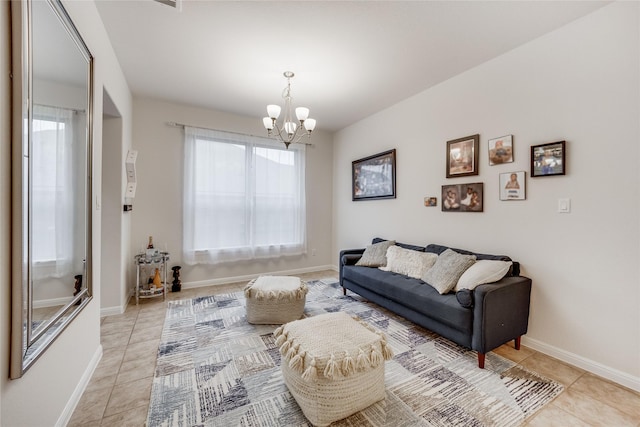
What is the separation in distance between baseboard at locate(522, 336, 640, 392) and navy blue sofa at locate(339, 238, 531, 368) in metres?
0.16

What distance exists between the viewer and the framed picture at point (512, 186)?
2.43 metres

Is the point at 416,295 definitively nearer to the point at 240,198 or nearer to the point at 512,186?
the point at 512,186

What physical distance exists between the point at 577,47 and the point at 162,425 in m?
3.97

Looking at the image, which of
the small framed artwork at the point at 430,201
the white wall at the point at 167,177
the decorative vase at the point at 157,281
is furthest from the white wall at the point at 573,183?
the decorative vase at the point at 157,281

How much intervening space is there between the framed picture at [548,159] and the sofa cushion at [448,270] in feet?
3.13

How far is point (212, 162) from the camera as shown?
13.3 feet

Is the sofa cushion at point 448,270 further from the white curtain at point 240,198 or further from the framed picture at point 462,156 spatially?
the white curtain at point 240,198

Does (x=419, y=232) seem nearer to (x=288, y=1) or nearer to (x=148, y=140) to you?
(x=288, y=1)

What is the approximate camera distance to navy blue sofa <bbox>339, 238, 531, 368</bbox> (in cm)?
201

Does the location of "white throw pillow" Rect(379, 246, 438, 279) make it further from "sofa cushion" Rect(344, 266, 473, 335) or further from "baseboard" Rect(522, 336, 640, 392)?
"baseboard" Rect(522, 336, 640, 392)

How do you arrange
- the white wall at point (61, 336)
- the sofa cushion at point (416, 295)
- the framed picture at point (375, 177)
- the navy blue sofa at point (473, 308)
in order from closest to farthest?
the white wall at point (61, 336), the navy blue sofa at point (473, 308), the sofa cushion at point (416, 295), the framed picture at point (375, 177)

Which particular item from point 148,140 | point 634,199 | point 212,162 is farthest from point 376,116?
point 148,140

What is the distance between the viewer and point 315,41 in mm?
2383

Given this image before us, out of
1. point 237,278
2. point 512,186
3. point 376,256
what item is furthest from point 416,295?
point 237,278
